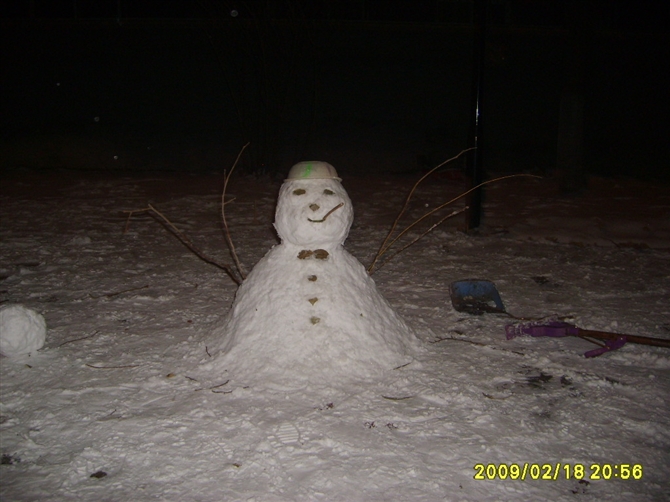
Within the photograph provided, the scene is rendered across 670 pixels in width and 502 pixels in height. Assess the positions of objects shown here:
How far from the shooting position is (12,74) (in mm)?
10281

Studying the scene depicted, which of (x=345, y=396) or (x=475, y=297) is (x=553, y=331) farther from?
(x=345, y=396)

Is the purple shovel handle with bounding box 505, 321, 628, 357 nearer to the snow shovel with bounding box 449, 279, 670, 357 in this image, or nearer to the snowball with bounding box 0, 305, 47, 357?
the snow shovel with bounding box 449, 279, 670, 357

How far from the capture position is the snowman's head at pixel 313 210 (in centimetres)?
285

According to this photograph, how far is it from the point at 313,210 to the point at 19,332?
1.70m

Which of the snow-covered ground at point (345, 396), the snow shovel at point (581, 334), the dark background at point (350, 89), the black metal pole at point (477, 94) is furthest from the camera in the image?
the dark background at point (350, 89)

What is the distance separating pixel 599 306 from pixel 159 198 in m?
5.96

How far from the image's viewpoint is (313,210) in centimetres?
284

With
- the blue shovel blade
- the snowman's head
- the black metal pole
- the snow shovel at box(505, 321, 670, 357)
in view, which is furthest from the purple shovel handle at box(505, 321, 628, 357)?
the black metal pole

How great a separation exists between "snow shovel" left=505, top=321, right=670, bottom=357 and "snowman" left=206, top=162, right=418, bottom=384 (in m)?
0.75

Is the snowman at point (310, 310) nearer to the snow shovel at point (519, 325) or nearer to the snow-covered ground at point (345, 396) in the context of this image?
the snow-covered ground at point (345, 396)

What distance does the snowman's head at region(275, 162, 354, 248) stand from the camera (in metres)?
2.85

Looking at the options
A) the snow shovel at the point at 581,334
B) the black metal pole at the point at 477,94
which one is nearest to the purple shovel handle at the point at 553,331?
the snow shovel at the point at 581,334

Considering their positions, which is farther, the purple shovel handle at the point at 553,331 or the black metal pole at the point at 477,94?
the black metal pole at the point at 477,94
